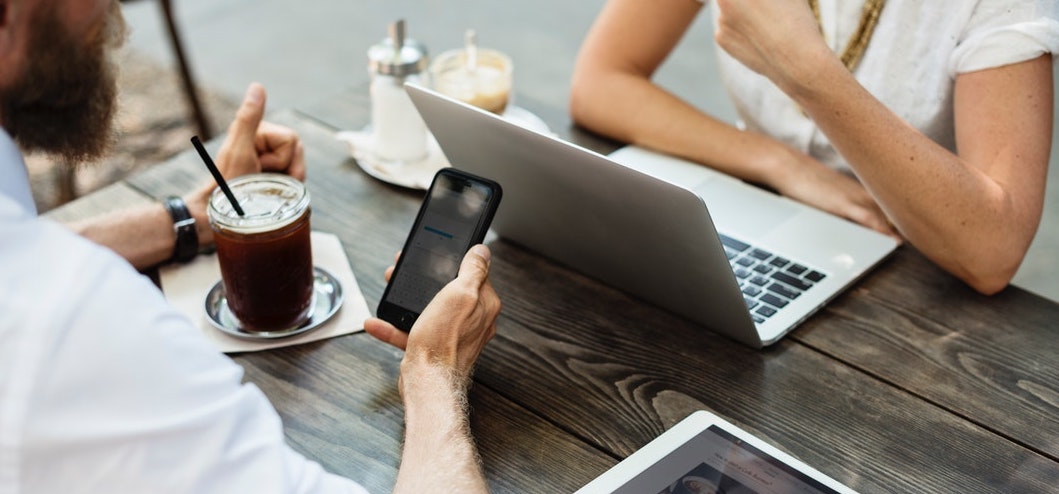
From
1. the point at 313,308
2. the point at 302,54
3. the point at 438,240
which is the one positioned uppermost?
the point at 438,240

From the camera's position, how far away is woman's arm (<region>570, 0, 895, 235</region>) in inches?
51.6

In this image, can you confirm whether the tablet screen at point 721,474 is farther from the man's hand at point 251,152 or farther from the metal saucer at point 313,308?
the man's hand at point 251,152

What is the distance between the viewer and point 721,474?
2.81 ft

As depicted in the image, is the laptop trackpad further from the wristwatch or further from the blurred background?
the blurred background

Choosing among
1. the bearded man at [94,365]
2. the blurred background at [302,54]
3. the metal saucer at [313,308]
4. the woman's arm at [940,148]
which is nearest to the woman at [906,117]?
the woman's arm at [940,148]

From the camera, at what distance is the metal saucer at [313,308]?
1.04 m

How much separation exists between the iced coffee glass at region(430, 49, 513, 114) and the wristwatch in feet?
1.36

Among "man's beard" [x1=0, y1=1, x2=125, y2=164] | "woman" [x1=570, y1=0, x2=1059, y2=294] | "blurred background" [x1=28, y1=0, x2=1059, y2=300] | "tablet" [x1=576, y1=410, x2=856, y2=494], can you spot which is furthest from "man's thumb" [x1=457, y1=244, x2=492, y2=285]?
"blurred background" [x1=28, y1=0, x2=1059, y2=300]

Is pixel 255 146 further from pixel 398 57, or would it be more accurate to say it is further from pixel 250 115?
pixel 398 57

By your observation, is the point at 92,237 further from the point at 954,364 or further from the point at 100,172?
the point at 100,172

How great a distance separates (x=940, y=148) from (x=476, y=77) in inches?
24.5

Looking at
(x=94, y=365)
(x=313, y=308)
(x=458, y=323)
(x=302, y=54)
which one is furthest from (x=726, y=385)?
(x=302, y=54)

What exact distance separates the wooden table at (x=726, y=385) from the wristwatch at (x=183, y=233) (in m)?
0.18

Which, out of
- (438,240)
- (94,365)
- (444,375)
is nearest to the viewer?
(94,365)
